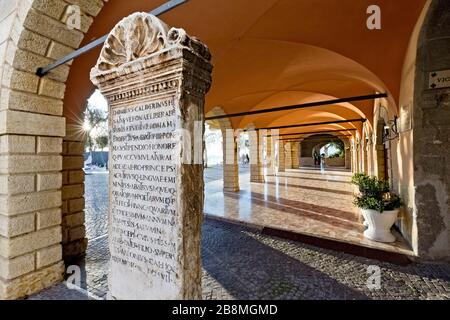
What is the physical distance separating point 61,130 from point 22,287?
190cm

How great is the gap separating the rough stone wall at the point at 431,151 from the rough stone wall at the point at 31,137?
4620 millimetres

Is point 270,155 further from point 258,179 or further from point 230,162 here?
point 230,162

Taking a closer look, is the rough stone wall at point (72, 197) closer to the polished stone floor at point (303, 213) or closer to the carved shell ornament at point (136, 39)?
the carved shell ornament at point (136, 39)

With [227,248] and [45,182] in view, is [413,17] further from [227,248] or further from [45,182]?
[45,182]

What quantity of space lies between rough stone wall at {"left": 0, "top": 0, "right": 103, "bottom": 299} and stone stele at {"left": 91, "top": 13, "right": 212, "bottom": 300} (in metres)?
1.22

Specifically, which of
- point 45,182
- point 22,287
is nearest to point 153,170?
point 45,182

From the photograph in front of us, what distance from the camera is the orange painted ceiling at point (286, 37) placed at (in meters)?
3.58

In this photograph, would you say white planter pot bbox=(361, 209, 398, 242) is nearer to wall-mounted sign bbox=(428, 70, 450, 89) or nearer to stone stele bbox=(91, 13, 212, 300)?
wall-mounted sign bbox=(428, 70, 450, 89)

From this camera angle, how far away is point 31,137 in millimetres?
2764

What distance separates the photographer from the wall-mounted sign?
3428 mm

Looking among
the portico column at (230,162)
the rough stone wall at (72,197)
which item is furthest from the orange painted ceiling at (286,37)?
the portico column at (230,162)

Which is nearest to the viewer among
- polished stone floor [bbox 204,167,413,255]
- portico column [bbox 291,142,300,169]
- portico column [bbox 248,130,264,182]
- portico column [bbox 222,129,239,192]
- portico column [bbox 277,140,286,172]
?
polished stone floor [bbox 204,167,413,255]

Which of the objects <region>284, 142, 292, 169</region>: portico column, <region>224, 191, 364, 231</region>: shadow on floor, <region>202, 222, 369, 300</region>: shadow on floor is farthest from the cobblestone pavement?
<region>284, 142, 292, 169</region>: portico column
